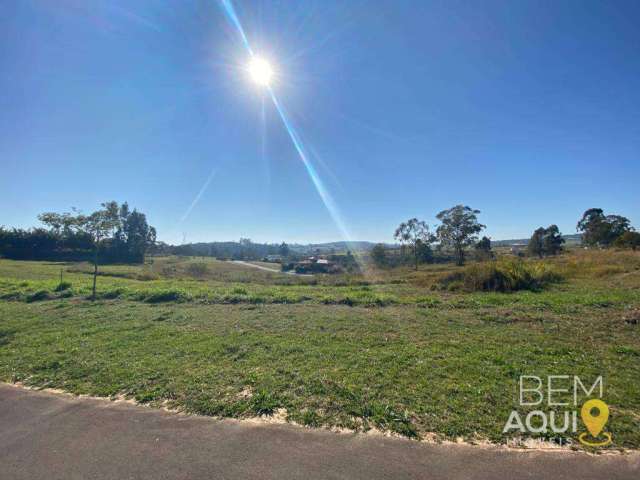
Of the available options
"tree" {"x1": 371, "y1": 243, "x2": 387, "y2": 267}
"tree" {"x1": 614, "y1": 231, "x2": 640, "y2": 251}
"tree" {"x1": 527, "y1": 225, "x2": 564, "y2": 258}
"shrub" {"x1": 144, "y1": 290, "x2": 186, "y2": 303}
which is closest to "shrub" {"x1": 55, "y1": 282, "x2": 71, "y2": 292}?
"shrub" {"x1": 144, "y1": 290, "x2": 186, "y2": 303}

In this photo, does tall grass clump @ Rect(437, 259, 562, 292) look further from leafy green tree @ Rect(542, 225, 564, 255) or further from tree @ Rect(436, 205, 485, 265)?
leafy green tree @ Rect(542, 225, 564, 255)

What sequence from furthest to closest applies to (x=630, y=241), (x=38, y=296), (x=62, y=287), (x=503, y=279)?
(x=630, y=241) < (x=62, y=287) < (x=503, y=279) < (x=38, y=296)

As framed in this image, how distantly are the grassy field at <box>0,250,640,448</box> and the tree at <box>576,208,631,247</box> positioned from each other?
158 feet

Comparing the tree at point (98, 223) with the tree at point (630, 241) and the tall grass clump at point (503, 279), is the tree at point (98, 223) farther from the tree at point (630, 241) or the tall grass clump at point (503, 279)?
the tree at point (630, 241)

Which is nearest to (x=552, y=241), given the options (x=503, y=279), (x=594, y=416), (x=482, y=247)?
(x=482, y=247)

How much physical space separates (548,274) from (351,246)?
5312 centimetres

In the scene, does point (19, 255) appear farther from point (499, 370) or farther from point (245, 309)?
point (499, 370)

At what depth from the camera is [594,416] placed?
9.82ft

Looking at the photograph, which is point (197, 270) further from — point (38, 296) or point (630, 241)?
point (630, 241)

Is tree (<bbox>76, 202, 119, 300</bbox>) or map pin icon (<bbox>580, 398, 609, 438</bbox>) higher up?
tree (<bbox>76, 202, 119, 300</bbox>)

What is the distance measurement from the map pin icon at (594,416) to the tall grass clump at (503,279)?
1025cm

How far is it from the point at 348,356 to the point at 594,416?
3145 millimetres

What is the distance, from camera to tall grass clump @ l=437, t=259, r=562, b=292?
12406mm

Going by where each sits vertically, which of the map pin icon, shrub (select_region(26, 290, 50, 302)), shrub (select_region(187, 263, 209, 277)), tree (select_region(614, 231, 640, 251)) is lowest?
shrub (select_region(187, 263, 209, 277))
